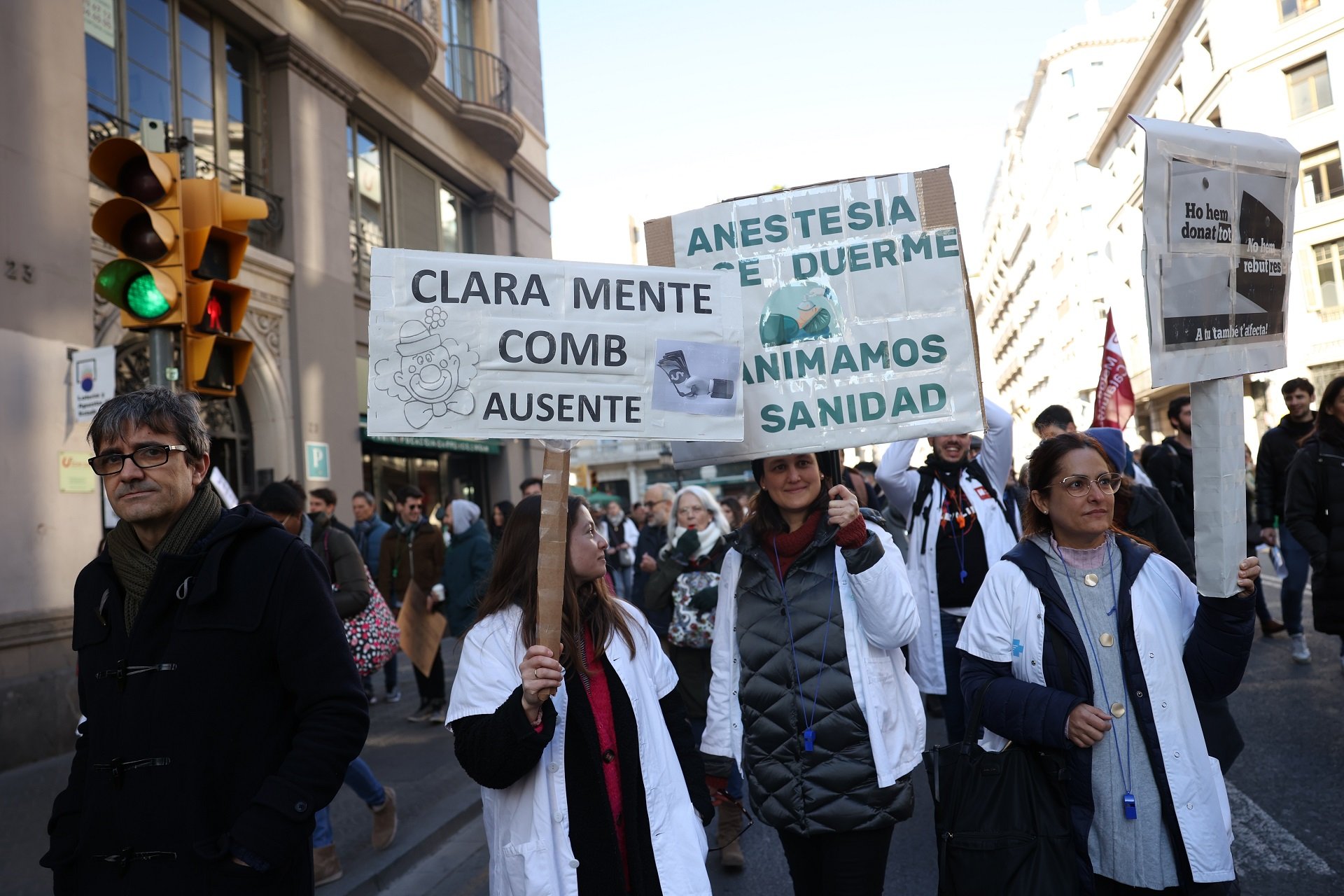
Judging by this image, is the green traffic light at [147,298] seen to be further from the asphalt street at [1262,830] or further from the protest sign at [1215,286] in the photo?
the protest sign at [1215,286]

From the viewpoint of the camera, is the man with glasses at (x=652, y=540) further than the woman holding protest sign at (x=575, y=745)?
Yes

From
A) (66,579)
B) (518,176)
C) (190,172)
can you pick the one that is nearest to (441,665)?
(66,579)

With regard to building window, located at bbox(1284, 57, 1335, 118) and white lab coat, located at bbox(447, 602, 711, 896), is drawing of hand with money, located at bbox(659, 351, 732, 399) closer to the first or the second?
white lab coat, located at bbox(447, 602, 711, 896)

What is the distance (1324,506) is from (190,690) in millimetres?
5651

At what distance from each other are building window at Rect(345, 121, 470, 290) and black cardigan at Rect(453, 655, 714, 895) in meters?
12.3

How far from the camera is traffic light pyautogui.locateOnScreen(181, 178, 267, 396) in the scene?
4.76m

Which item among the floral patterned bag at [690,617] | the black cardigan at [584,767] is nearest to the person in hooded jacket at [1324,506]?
the floral patterned bag at [690,617]

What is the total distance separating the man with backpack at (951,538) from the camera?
491cm

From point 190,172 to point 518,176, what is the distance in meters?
16.4

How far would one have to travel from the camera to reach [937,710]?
24.7 ft

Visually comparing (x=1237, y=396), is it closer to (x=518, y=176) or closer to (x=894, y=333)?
(x=894, y=333)

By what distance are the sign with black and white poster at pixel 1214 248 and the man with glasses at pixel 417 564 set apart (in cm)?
719

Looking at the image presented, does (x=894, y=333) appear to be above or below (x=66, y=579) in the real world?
above

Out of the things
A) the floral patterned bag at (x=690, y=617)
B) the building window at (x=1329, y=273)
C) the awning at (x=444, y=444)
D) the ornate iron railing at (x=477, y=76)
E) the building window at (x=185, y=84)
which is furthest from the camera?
the building window at (x=1329, y=273)
